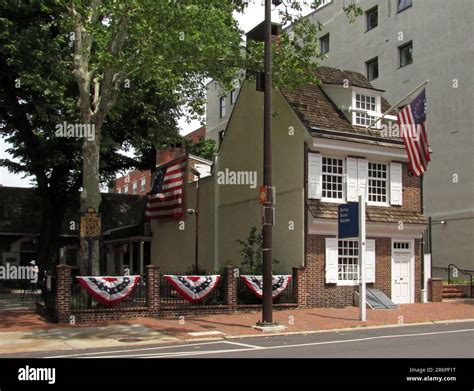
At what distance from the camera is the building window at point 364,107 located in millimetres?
24125

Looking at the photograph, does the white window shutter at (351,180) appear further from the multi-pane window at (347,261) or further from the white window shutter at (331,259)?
the white window shutter at (331,259)

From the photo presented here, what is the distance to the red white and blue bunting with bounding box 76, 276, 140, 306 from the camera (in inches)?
692

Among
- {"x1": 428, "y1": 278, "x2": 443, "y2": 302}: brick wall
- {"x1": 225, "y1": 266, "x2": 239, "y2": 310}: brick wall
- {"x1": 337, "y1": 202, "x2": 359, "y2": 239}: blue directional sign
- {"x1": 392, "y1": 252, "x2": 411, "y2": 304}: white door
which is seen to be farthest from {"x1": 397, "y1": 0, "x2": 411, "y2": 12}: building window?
{"x1": 225, "y1": 266, "x2": 239, "y2": 310}: brick wall

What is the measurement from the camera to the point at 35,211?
37188 mm

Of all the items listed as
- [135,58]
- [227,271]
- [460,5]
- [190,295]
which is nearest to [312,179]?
[227,271]

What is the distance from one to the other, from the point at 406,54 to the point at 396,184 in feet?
48.5

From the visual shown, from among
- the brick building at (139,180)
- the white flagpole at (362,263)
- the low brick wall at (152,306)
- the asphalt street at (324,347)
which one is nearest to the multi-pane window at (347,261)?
the low brick wall at (152,306)

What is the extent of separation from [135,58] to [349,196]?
9692 mm

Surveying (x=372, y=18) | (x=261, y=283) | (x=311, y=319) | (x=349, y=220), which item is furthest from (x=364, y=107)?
(x=372, y=18)

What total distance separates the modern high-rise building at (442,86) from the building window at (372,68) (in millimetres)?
318

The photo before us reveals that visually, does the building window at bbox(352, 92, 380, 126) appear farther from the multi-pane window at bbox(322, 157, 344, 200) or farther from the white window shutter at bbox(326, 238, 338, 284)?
the white window shutter at bbox(326, 238, 338, 284)

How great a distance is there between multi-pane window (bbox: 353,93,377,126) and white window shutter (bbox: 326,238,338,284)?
5107 mm

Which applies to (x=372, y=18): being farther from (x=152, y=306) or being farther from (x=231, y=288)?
(x=152, y=306)

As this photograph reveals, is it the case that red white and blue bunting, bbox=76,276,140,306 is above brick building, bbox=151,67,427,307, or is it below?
below
